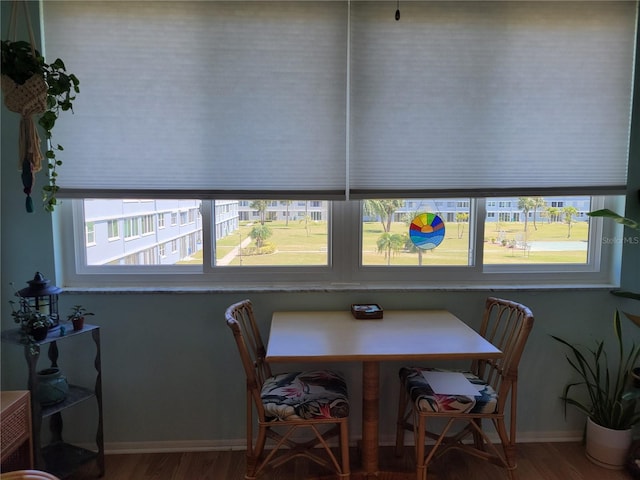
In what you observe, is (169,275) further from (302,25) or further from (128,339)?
(302,25)

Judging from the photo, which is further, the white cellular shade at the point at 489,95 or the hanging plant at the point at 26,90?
the white cellular shade at the point at 489,95

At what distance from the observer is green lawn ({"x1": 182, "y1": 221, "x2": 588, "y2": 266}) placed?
95.7 inches

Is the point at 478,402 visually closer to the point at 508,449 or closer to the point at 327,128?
the point at 508,449

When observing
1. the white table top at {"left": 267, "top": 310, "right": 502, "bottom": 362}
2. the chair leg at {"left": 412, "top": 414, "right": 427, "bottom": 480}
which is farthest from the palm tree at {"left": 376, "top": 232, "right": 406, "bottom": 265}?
the chair leg at {"left": 412, "top": 414, "right": 427, "bottom": 480}

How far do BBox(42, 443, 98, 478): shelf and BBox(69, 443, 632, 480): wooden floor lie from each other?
11 cm

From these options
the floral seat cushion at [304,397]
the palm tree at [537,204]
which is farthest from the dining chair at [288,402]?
the palm tree at [537,204]

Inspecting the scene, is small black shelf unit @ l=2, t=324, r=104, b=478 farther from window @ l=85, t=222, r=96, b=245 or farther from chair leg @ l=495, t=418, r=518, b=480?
chair leg @ l=495, t=418, r=518, b=480

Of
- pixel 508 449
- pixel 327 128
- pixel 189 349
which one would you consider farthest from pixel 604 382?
pixel 189 349

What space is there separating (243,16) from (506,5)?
1411 millimetres

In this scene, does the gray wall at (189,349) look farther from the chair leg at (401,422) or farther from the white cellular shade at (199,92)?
the white cellular shade at (199,92)

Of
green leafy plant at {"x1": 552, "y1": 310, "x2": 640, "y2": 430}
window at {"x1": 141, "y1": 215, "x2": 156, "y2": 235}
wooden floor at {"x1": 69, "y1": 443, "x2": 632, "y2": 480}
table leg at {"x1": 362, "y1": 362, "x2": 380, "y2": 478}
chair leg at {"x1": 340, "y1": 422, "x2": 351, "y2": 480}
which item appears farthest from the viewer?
window at {"x1": 141, "y1": 215, "x2": 156, "y2": 235}

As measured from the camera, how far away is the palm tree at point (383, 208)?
242 cm

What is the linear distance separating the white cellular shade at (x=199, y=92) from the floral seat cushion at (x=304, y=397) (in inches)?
39.7

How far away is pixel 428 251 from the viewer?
2.47 metres
